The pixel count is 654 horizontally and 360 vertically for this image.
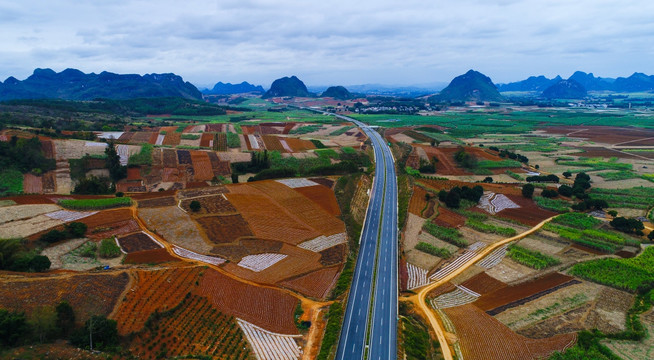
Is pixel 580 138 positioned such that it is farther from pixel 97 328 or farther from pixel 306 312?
pixel 97 328

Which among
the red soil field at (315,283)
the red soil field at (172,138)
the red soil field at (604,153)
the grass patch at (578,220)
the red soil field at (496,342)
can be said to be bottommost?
the red soil field at (496,342)

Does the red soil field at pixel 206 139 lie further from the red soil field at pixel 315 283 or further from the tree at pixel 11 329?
the tree at pixel 11 329

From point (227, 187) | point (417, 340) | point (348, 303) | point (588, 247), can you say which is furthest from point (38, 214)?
point (588, 247)

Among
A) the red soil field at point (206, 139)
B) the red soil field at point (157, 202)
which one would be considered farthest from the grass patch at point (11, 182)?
the red soil field at point (206, 139)

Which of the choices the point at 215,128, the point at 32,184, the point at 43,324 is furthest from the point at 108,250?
the point at 215,128

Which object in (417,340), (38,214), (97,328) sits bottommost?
(417,340)

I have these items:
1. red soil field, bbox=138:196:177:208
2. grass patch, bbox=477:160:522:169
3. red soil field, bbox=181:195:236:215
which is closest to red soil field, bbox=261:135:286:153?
red soil field, bbox=181:195:236:215
